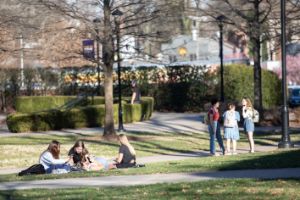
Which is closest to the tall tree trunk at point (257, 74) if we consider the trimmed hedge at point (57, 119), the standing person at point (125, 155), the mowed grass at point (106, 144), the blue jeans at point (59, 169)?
the mowed grass at point (106, 144)

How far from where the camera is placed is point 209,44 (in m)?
96.2

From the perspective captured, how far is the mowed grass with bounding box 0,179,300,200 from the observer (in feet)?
35.6

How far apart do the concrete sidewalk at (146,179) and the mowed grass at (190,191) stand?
0.74 m

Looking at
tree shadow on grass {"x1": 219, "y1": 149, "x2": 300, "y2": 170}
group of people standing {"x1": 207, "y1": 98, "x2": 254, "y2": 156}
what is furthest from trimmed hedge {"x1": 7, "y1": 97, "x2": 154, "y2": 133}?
tree shadow on grass {"x1": 219, "y1": 149, "x2": 300, "y2": 170}

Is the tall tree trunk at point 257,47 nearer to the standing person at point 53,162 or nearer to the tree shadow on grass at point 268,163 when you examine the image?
the tree shadow on grass at point 268,163

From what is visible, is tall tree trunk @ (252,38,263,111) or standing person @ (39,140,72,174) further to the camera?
tall tree trunk @ (252,38,263,111)

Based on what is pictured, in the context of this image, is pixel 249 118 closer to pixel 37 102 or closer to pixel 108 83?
pixel 108 83

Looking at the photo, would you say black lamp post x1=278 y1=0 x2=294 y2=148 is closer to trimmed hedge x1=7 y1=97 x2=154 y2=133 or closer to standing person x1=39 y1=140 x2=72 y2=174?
standing person x1=39 y1=140 x2=72 y2=174

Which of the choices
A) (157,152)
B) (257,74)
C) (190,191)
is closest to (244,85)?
(257,74)

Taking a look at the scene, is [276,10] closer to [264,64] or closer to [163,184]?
[163,184]

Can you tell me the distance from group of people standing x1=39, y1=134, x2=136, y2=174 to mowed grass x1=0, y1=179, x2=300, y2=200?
12.3 feet

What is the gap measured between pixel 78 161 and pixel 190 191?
6.19 metres

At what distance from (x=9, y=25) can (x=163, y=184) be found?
11880 mm

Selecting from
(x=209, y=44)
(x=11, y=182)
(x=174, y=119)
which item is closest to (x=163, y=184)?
(x=11, y=182)
